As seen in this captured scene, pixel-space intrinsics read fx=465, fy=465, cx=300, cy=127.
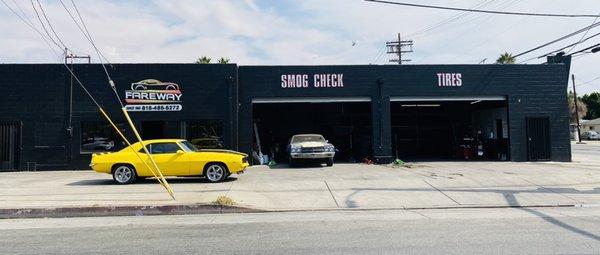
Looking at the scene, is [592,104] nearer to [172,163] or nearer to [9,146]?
[172,163]

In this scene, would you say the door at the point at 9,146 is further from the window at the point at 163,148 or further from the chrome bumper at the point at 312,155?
the chrome bumper at the point at 312,155

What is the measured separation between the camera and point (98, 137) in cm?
2075

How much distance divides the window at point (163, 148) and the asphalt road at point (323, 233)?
5.16m

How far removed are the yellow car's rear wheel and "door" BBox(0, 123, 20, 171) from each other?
831cm

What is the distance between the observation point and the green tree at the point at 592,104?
Result: 9150 centimetres

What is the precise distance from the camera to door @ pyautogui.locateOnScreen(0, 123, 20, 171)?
20109mm

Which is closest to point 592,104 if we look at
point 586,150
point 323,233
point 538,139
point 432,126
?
point 586,150

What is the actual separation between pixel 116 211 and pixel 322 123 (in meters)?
18.1

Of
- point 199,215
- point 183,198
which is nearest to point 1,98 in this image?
point 183,198

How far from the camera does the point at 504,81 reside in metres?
22.4

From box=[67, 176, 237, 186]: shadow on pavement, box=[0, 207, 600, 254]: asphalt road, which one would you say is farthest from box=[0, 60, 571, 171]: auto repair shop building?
→ box=[0, 207, 600, 254]: asphalt road

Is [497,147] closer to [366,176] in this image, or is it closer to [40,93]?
[366,176]

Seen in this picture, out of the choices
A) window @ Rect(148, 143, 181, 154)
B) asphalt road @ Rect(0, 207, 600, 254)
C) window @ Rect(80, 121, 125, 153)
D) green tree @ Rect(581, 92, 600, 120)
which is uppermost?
green tree @ Rect(581, 92, 600, 120)

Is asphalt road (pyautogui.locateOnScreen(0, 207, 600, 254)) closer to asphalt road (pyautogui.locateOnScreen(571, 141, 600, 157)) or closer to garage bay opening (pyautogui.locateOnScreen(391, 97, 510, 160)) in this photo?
garage bay opening (pyautogui.locateOnScreen(391, 97, 510, 160))
